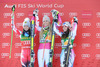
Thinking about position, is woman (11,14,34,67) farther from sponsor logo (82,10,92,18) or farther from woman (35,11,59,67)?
sponsor logo (82,10,92,18)

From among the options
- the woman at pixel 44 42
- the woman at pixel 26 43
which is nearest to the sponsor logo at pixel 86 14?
the woman at pixel 44 42

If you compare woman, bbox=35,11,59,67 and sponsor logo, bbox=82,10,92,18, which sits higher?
sponsor logo, bbox=82,10,92,18

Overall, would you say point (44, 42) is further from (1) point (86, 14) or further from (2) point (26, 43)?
(1) point (86, 14)

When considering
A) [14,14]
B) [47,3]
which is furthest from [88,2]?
[14,14]

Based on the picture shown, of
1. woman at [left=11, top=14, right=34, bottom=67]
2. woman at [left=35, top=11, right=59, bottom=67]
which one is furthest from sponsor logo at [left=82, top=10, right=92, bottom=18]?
woman at [left=11, top=14, right=34, bottom=67]

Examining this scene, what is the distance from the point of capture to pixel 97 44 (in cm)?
334

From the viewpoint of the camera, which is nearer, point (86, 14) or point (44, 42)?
point (44, 42)

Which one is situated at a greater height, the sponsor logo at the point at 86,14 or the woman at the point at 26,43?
the sponsor logo at the point at 86,14

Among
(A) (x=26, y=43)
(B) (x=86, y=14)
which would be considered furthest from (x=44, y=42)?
(B) (x=86, y=14)

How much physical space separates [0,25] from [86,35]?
6.31 feet

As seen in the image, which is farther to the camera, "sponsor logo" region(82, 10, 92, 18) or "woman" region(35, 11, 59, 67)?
"sponsor logo" region(82, 10, 92, 18)

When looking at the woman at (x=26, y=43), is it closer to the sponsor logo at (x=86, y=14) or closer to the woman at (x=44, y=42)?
the woman at (x=44, y=42)

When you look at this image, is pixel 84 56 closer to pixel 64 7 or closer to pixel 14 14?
pixel 64 7

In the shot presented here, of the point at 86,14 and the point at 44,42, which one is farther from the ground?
the point at 86,14
